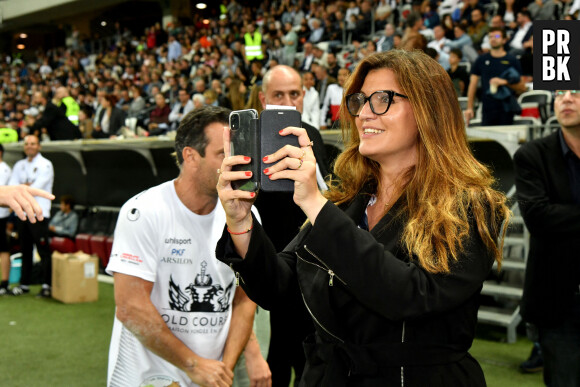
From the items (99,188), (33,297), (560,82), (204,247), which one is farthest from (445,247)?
(99,188)

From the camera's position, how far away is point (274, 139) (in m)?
1.53

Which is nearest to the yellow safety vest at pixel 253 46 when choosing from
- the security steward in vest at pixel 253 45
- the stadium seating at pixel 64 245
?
the security steward in vest at pixel 253 45

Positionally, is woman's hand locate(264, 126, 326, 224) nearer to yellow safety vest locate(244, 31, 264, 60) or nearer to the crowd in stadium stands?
the crowd in stadium stands

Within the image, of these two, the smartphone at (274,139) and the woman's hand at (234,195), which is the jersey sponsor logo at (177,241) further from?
the smartphone at (274,139)

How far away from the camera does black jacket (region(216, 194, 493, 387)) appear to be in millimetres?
1515

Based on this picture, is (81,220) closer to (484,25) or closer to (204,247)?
(484,25)

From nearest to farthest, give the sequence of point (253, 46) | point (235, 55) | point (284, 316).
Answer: point (284, 316)
point (253, 46)
point (235, 55)

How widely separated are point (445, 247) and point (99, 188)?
12.2 meters

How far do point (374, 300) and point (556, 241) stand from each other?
1.93 m

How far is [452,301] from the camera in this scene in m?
1.58

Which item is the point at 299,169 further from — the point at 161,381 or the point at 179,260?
the point at 161,381

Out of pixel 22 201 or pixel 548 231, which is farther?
pixel 548 231

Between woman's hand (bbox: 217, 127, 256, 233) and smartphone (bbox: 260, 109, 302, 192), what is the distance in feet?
0.17

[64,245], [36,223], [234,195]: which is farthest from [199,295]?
[64,245]
